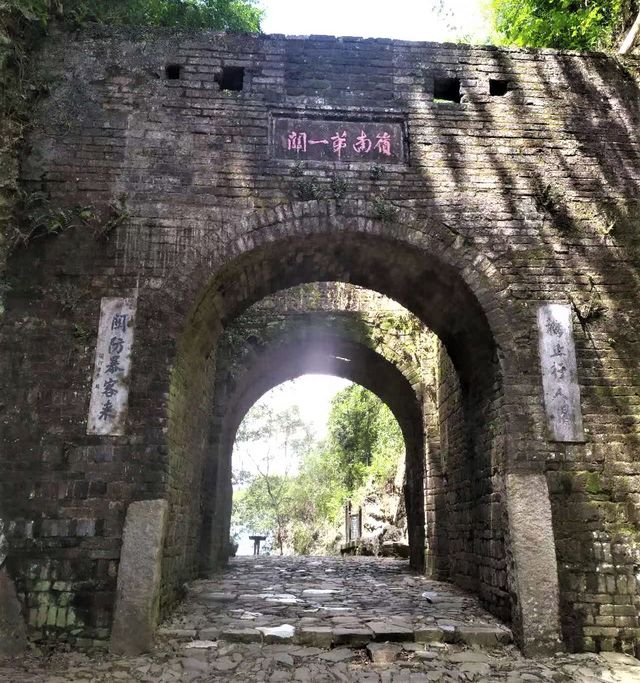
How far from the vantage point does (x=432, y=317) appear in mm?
6664

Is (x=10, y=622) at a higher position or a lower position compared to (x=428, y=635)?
higher

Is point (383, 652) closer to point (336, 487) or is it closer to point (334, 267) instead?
point (334, 267)

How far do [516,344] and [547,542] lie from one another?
5.60 ft

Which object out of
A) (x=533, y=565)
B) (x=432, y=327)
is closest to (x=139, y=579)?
(x=533, y=565)

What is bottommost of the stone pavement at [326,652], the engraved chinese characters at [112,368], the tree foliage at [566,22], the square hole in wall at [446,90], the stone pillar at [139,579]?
the stone pavement at [326,652]

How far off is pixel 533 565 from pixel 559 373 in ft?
5.47

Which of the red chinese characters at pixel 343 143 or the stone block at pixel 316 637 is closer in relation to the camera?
the stone block at pixel 316 637

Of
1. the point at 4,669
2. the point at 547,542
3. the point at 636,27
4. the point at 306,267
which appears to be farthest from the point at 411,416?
the point at 4,669

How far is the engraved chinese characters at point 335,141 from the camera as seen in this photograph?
19.2ft

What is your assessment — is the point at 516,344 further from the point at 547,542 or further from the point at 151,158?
the point at 151,158

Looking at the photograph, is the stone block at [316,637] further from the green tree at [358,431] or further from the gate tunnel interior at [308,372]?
the green tree at [358,431]

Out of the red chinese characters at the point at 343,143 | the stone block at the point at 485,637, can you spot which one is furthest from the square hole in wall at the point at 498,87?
the stone block at the point at 485,637

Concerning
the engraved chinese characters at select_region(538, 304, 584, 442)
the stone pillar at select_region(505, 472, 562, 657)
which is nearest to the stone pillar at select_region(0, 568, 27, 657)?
the stone pillar at select_region(505, 472, 562, 657)

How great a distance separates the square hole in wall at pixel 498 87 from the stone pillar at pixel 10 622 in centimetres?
640
